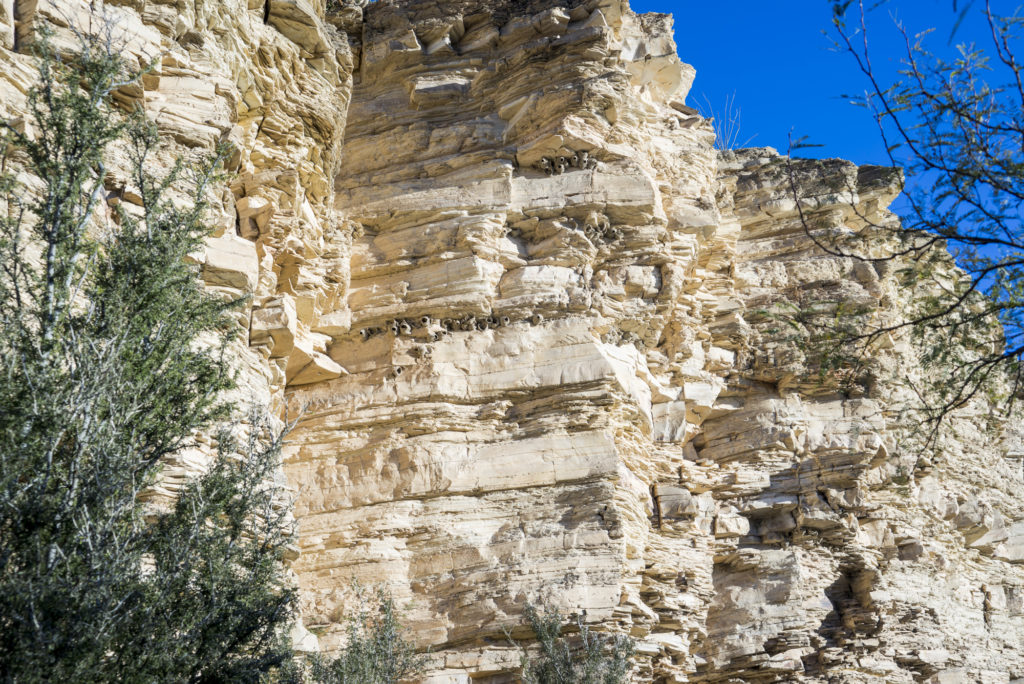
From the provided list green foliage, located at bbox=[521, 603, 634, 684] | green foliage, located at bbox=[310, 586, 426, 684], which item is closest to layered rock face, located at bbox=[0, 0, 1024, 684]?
green foliage, located at bbox=[521, 603, 634, 684]

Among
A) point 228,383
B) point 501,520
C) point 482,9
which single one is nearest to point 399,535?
point 501,520

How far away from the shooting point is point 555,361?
628 inches

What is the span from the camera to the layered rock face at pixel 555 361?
569 inches

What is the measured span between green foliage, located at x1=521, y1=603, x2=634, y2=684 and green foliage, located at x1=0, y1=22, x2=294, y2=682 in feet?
16.2

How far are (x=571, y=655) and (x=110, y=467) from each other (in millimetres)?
7741

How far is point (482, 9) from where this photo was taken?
19578mm

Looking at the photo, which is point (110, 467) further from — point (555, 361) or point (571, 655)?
point (555, 361)

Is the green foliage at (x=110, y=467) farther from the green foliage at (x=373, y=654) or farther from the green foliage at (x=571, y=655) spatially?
the green foliage at (x=571, y=655)

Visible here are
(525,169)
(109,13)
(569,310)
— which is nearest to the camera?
(109,13)

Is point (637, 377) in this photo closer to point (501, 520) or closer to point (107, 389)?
point (501, 520)

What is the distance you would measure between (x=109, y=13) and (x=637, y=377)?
10117 millimetres

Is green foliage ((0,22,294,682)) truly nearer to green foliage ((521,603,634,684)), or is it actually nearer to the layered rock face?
the layered rock face

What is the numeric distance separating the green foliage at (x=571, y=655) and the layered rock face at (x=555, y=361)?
317 millimetres

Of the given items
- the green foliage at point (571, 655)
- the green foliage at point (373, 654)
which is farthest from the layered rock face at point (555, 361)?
the green foliage at point (373, 654)
